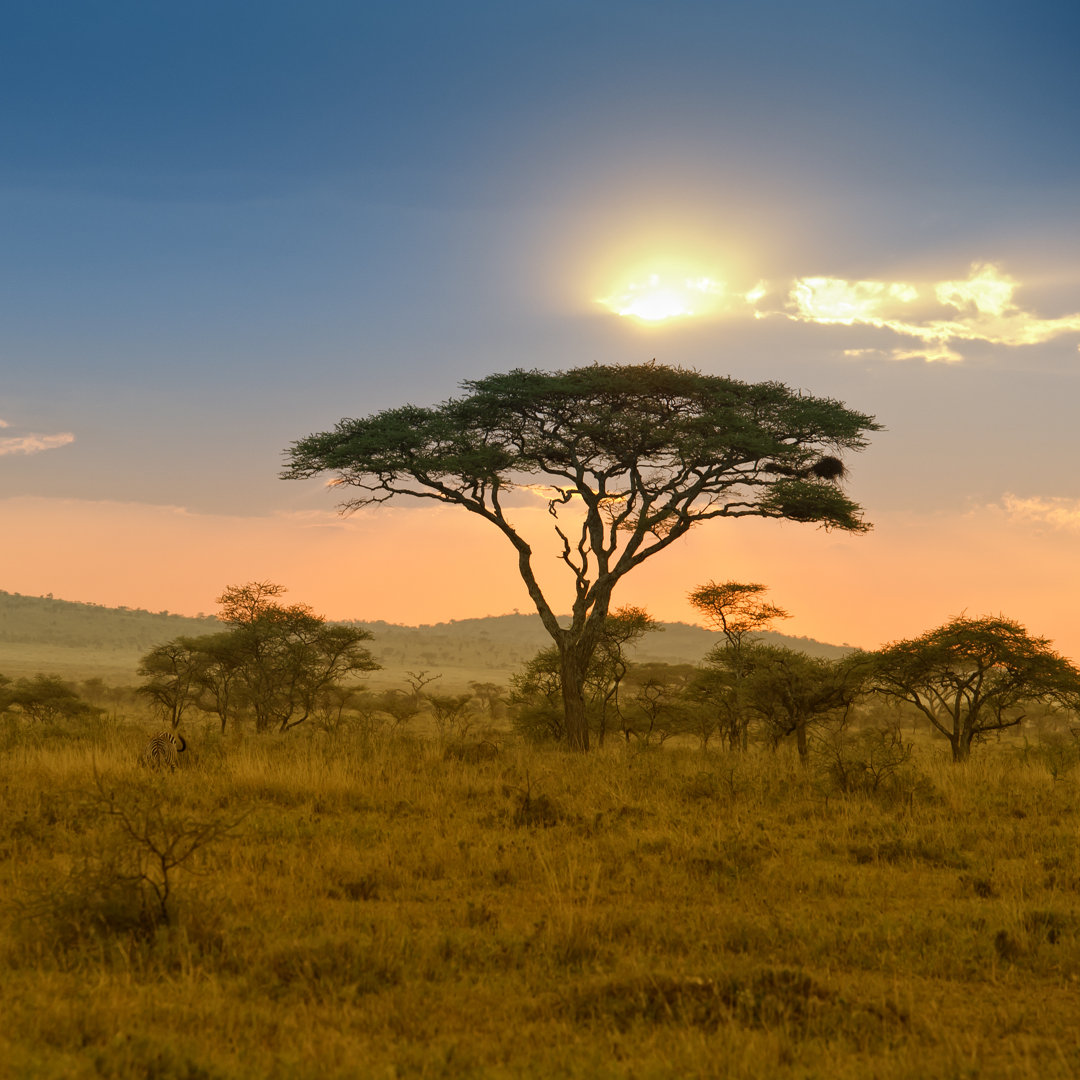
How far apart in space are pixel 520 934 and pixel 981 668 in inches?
804

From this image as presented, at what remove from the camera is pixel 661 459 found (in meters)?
24.7

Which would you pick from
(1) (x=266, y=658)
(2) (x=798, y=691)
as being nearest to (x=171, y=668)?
(1) (x=266, y=658)

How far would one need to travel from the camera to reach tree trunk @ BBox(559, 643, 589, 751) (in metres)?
23.0

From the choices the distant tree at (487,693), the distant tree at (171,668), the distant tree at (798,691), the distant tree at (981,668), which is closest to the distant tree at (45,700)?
the distant tree at (171,668)

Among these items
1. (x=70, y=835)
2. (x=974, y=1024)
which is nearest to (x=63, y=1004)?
(x=70, y=835)

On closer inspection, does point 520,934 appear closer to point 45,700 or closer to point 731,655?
point 731,655

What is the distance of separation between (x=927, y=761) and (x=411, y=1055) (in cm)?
1574

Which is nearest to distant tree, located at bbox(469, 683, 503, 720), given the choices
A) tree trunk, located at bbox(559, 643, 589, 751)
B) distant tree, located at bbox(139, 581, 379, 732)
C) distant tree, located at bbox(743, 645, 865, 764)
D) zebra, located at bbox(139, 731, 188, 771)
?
distant tree, located at bbox(139, 581, 379, 732)

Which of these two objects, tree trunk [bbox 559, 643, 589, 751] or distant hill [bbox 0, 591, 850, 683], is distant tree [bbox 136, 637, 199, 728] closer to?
tree trunk [bbox 559, 643, 589, 751]

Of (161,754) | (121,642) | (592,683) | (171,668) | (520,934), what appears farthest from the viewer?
(121,642)

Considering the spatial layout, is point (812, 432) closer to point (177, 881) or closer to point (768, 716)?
point (768, 716)

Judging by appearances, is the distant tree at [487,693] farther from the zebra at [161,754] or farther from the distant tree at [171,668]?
the zebra at [161,754]

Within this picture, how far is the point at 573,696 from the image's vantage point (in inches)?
918

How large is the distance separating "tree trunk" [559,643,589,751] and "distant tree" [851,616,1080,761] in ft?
28.7
